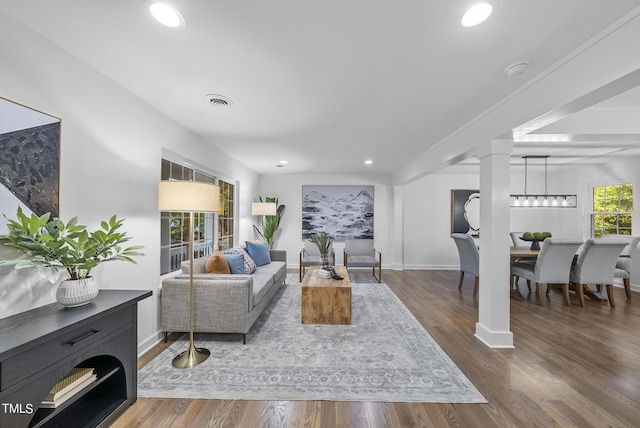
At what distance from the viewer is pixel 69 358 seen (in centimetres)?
135

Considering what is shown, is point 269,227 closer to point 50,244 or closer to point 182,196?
point 182,196

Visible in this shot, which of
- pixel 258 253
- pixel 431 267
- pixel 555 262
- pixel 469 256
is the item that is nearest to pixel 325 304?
pixel 258 253

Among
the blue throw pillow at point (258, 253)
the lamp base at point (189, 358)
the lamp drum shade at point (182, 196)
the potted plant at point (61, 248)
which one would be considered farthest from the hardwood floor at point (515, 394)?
the blue throw pillow at point (258, 253)

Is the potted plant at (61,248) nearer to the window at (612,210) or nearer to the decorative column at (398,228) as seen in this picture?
the decorative column at (398,228)

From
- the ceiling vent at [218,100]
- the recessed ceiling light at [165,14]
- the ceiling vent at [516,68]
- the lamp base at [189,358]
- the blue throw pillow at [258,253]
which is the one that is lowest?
the lamp base at [189,358]

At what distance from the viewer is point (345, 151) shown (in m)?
4.25

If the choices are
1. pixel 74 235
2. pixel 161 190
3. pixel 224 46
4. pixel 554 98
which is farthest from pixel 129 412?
pixel 554 98

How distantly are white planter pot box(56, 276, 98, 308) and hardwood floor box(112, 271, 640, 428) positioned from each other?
81cm

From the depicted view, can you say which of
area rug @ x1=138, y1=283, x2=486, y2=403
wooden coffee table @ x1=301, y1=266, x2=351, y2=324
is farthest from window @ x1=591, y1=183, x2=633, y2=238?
wooden coffee table @ x1=301, y1=266, x2=351, y2=324

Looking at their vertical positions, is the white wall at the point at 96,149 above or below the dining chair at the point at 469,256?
above

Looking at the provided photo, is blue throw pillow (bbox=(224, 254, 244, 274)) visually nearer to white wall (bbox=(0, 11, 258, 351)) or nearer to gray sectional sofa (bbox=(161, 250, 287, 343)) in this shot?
gray sectional sofa (bbox=(161, 250, 287, 343))

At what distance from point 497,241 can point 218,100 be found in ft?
→ 9.73

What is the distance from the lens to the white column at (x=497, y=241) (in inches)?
100

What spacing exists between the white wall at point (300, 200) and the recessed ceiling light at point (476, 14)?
507 cm
